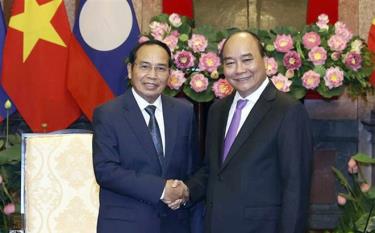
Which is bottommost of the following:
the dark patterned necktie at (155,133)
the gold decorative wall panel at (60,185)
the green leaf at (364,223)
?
the green leaf at (364,223)

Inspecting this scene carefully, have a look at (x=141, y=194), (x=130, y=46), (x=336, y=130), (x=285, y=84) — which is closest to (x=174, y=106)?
(x=141, y=194)

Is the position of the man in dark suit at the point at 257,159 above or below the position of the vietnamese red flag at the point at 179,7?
below

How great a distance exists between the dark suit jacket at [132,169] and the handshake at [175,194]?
0.10 feet

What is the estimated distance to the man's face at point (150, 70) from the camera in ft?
8.42

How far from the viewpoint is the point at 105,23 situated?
475cm

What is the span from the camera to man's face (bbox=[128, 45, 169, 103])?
8.42 feet

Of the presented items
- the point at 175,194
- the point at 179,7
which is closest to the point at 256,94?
the point at 175,194

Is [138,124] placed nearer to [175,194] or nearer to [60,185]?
[175,194]

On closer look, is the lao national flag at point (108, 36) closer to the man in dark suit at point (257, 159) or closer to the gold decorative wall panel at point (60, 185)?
the gold decorative wall panel at point (60, 185)

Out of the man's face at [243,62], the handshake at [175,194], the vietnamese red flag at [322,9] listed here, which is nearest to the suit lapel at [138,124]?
the handshake at [175,194]

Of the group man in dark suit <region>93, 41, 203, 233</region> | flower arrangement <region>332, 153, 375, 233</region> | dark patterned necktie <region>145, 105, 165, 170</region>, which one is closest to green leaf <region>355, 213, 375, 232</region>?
flower arrangement <region>332, 153, 375, 233</region>

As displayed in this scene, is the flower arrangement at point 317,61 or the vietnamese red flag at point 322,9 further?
the vietnamese red flag at point 322,9

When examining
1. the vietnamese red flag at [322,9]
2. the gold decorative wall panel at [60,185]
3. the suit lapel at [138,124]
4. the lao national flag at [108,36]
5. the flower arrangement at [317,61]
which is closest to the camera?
the suit lapel at [138,124]

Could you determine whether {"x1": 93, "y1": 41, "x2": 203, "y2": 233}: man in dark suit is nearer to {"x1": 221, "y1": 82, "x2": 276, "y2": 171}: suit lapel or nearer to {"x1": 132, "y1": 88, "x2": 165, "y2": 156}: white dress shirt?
{"x1": 132, "y1": 88, "x2": 165, "y2": 156}: white dress shirt
